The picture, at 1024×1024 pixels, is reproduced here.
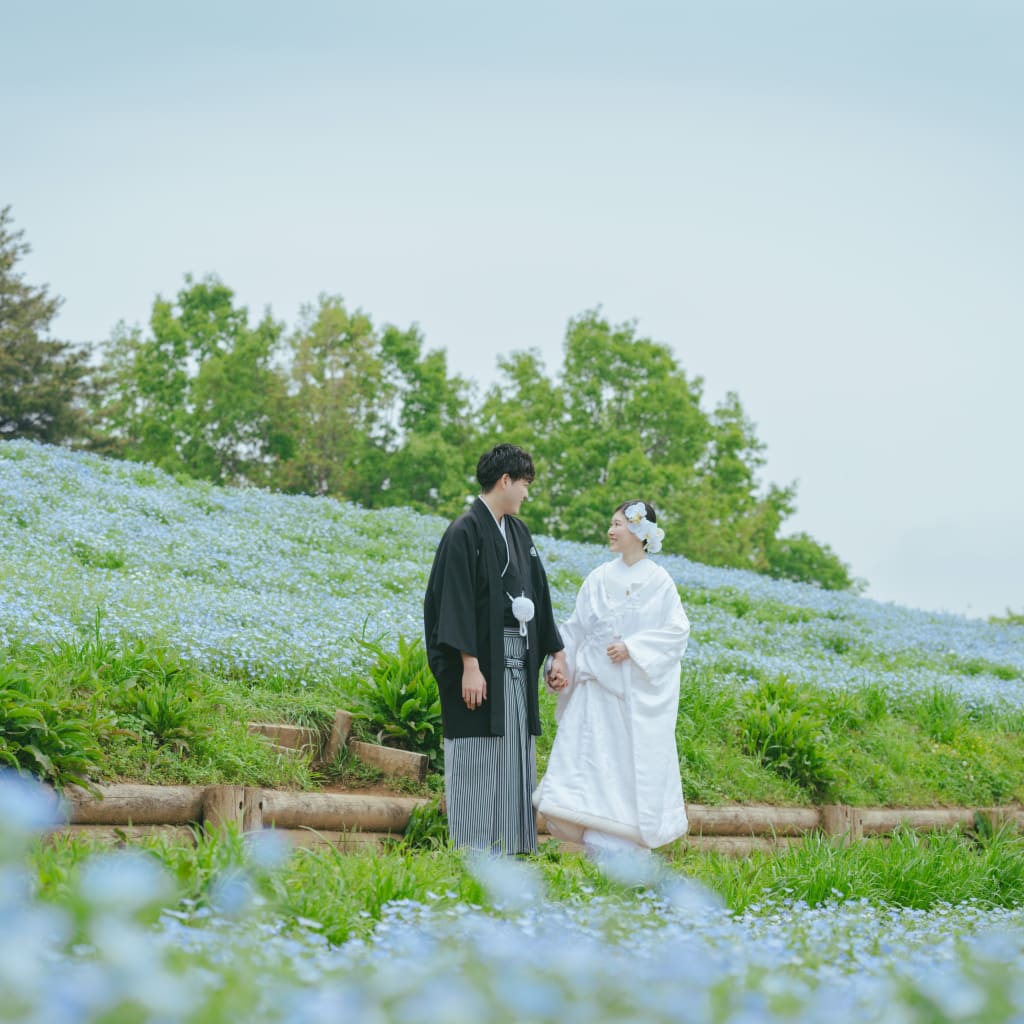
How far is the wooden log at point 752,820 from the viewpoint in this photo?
790 cm

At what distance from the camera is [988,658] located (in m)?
15.6

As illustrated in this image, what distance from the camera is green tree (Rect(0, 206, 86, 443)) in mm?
30047

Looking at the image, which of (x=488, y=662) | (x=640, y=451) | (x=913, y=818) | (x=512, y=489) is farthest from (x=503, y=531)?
(x=640, y=451)

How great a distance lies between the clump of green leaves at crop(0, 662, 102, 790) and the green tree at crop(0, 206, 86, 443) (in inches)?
1030

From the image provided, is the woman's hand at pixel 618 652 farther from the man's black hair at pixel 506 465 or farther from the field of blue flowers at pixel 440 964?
the field of blue flowers at pixel 440 964

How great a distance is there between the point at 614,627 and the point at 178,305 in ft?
101

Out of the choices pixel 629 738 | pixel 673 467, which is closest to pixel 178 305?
pixel 673 467

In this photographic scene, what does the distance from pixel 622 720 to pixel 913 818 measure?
3.88 meters

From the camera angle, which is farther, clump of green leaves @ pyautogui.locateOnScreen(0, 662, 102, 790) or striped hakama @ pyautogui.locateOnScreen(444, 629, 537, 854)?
striped hakama @ pyautogui.locateOnScreen(444, 629, 537, 854)

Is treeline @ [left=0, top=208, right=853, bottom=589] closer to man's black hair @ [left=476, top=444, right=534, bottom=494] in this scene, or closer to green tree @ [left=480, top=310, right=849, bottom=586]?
green tree @ [left=480, top=310, right=849, bottom=586]

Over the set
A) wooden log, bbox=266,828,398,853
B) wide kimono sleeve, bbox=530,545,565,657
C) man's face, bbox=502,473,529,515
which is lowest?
wooden log, bbox=266,828,398,853

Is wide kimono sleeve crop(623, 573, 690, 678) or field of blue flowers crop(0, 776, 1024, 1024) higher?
wide kimono sleeve crop(623, 573, 690, 678)

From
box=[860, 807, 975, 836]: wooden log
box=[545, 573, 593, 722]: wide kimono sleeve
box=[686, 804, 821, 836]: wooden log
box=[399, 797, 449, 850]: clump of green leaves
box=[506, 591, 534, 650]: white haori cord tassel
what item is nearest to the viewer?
box=[506, 591, 534, 650]: white haori cord tassel

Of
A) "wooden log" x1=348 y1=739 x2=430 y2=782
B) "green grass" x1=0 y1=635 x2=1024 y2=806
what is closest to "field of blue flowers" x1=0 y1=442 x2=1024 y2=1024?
"green grass" x1=0 y1=635 x2=1024 y2=806
